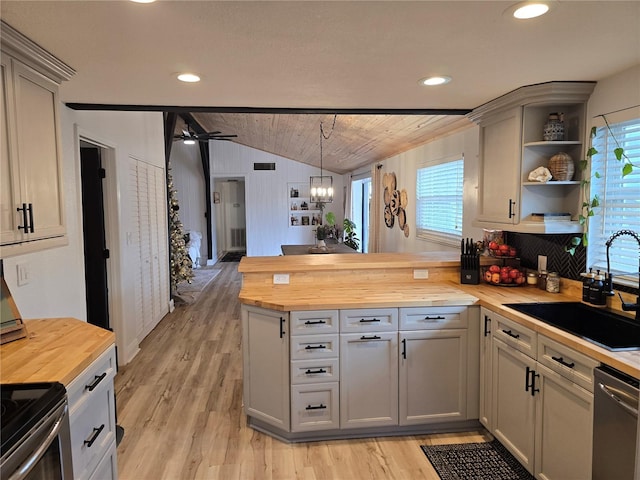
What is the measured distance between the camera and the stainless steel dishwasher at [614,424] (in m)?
1.54

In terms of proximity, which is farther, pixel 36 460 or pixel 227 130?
pixel 227 130

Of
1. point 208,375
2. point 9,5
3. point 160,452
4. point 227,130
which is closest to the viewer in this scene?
point 9,5

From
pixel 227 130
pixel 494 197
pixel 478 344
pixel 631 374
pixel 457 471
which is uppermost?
pixel 227 130

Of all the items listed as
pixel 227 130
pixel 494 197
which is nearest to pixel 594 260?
pixel 494 197

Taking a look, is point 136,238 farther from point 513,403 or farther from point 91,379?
point 513,403

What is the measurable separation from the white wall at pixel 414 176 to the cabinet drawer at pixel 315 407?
2.22m

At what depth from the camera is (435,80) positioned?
228cm

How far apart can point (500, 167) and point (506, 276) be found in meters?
0.80

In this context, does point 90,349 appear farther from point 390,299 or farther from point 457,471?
point 457,471

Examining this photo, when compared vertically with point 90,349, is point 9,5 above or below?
above

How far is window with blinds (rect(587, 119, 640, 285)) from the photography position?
7.18 ft

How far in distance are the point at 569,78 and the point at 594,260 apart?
3.67ft

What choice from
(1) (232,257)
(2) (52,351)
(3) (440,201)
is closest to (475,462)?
(2) (52,351)

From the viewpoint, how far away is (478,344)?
8.50ft
